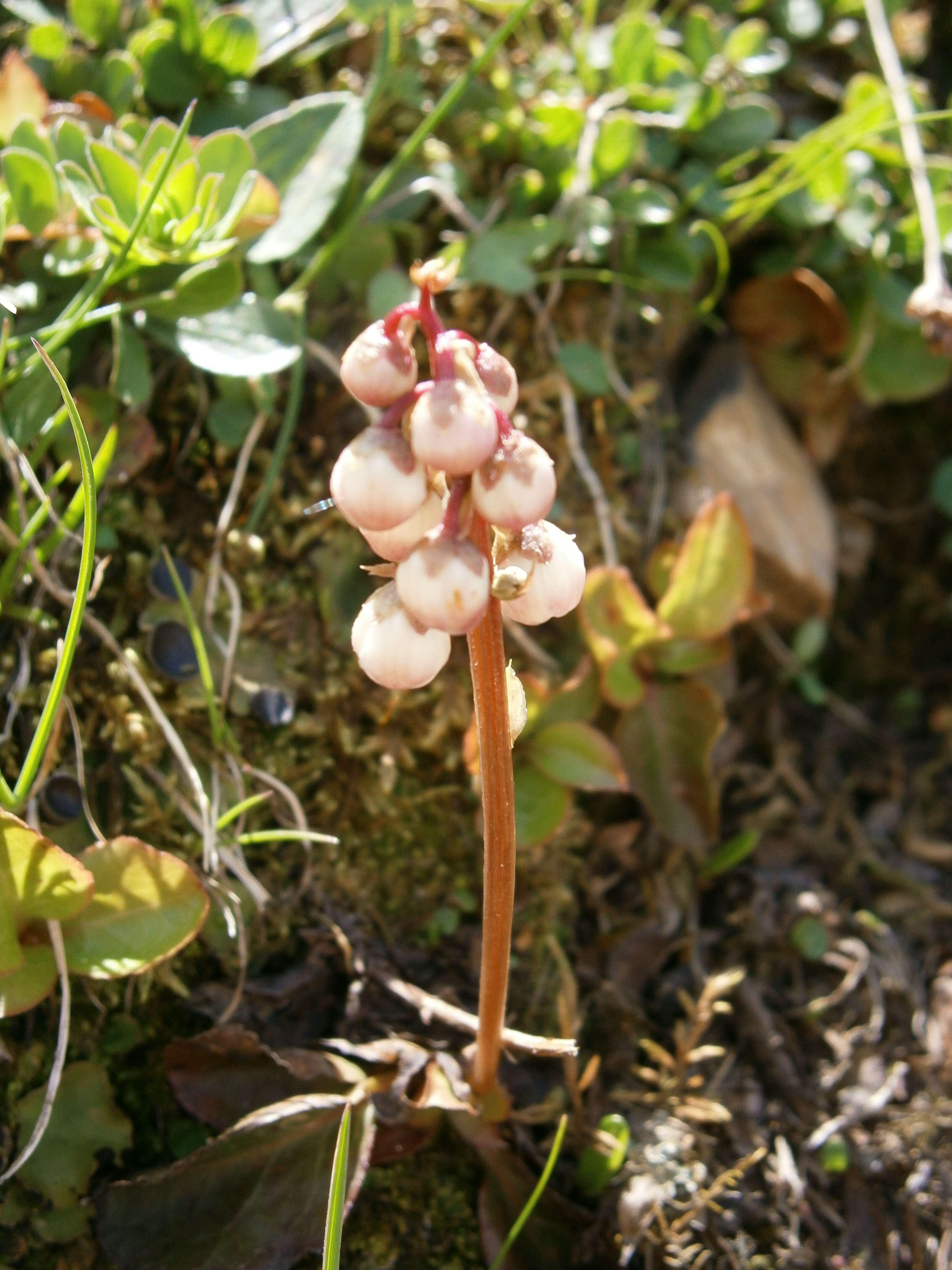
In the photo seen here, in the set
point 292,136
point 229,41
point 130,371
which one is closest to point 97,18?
point 229,41

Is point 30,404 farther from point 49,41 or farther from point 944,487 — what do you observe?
point 944,487

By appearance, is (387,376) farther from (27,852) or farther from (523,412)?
(523,412)

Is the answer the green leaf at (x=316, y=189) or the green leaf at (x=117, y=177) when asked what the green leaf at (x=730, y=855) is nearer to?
the green leaf at (x=316, y=189)

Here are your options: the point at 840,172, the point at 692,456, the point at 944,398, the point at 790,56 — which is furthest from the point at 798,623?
the point at 790,56

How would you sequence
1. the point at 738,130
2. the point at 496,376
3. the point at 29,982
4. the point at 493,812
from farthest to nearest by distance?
1. the point at 738,130
2. the point at 29,982
3. the point at 493,812
4. the point at 496,376

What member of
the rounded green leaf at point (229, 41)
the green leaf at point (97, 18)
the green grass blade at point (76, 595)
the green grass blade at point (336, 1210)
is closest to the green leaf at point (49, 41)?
the green leaf at point (97, 18)

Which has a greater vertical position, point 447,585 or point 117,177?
point 117,177
